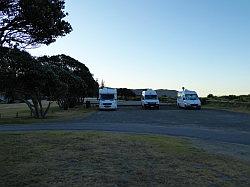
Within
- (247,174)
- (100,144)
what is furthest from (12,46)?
(247,174)

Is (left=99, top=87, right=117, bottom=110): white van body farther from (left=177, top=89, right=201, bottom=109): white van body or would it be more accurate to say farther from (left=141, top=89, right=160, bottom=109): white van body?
(left=177, top=89, right=201, bottom=109): white van body

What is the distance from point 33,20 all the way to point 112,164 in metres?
8.95

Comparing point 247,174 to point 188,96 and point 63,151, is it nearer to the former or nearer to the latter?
point 63,151

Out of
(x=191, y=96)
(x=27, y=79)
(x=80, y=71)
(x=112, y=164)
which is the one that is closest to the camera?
(x=112, y=164)

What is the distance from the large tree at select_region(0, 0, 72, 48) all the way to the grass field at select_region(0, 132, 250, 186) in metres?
5.29

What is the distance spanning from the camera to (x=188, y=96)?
192 ft

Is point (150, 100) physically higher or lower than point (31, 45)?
lower

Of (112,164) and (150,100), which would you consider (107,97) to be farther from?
(112,164)

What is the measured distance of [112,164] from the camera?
1278 cm

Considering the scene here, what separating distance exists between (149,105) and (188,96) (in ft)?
18.4

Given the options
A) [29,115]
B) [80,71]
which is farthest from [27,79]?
[80,71]

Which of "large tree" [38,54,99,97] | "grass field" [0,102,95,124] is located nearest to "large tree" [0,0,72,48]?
"grass field" [0,102,95,124]

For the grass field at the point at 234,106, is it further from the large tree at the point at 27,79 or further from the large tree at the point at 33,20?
the large tree at the point at 33,20

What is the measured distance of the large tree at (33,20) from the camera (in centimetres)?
1881
